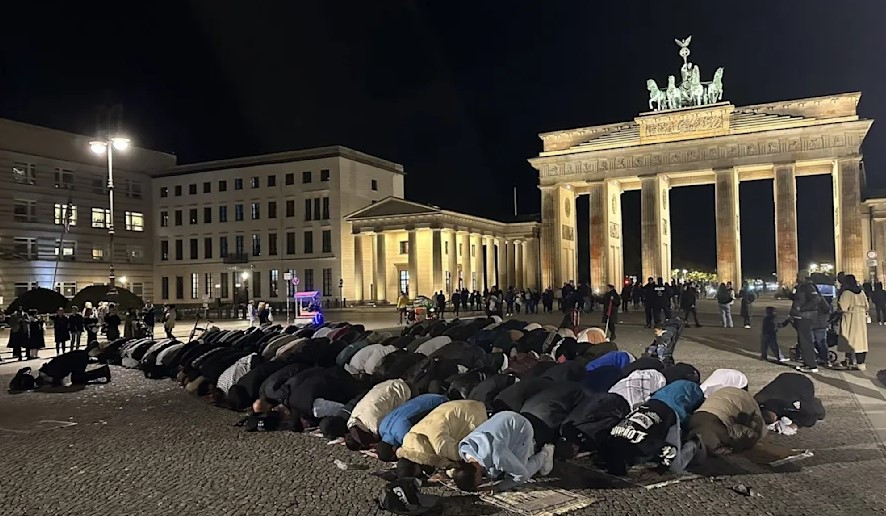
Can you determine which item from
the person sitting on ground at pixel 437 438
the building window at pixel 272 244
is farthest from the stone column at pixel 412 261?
the person sitting on ground at pixel 437 438

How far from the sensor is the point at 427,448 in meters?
7.89

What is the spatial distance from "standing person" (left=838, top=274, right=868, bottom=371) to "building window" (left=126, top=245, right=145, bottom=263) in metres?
62.5

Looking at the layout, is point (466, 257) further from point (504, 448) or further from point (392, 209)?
point (504, 448)

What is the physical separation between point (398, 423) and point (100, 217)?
5978 centimetres

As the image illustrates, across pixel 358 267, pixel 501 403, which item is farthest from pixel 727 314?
pixel 358 267

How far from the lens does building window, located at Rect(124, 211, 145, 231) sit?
65.1 m

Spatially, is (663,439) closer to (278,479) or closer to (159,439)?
(278,479)

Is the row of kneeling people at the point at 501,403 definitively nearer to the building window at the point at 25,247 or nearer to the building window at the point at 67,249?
the building window at the point at 25,247

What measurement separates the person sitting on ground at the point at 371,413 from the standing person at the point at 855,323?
435 inches

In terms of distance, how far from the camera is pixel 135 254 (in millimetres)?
66375

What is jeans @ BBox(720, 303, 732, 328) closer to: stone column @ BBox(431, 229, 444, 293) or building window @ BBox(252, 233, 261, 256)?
stone column @ BBox(431, 229, 444, 293)

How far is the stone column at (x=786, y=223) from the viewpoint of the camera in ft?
177

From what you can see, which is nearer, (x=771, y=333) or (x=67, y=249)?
(x=771, y=333)

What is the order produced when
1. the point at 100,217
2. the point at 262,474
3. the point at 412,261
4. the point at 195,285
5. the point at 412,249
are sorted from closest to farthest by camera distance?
the point at 262,474, the point at 412,249, the point at 412,261, the point at 100,217, the point at 195,285
